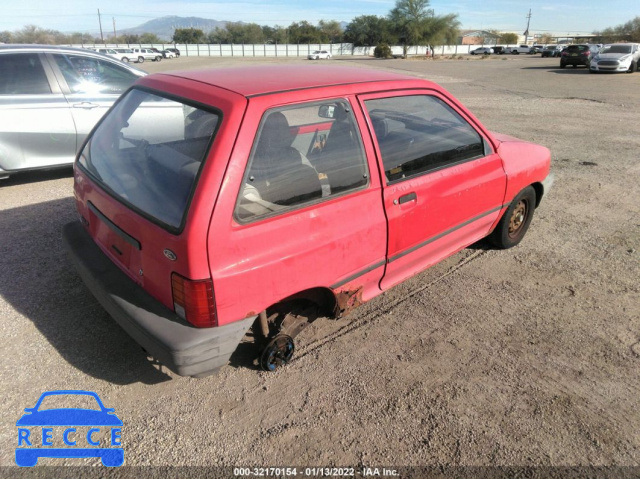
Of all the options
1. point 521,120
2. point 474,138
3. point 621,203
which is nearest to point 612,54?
point 521,120

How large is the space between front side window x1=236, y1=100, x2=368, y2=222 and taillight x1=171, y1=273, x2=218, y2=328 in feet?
1.24

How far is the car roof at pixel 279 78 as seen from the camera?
8.07 ft

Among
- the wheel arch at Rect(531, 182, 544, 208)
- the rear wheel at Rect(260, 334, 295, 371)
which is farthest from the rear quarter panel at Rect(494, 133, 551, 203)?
the rear wheel at Rect(260, 334, 295, 371)

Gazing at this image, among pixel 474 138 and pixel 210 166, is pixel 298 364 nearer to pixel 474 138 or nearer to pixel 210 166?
pixel 210 166

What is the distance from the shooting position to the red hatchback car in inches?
85.6

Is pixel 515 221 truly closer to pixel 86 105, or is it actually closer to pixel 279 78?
pixel 279 78

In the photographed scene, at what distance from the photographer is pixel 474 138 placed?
3.46m

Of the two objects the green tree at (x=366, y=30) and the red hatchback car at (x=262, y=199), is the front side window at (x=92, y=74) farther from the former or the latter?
the green tree at (x=366, y=30)

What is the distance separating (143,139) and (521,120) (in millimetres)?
10277

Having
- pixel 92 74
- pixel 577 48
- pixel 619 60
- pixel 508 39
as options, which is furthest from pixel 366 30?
pixel 92 74

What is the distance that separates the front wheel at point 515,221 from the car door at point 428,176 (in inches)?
16.0

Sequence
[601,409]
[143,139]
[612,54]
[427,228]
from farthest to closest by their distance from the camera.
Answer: [612,54] < [427,228] < [143,139] < [601,409]

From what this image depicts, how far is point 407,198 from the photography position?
114 inches

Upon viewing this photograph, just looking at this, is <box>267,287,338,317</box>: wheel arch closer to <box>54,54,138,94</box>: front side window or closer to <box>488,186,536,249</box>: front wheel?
<box>488,186,536,249</box>: front wheel
